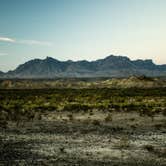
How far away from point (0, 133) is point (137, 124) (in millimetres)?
10613

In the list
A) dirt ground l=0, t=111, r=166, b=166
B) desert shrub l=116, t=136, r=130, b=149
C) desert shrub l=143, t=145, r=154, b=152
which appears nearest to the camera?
dirt ground l=0, t=111, r=166, b=166

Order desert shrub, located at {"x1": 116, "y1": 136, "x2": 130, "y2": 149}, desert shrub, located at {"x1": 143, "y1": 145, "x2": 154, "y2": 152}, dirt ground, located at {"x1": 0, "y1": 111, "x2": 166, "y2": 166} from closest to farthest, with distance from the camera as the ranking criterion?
dirt ground, located at {"x1": 0, "y1": 111, "x2": 166, "y2": 166} < desert shrub, located at {"x1": 143, "y1": 145, "x2": 154, "y2": 152} < desert shrub, located at {"x1": 116, "y1": 136, "x2": 130, "y2": 149}

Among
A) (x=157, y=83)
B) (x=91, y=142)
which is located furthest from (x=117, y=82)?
(x=91, y=142)

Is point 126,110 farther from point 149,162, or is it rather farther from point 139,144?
point 149,162

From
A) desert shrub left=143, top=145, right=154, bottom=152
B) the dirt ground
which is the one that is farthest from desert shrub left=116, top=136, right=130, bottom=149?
desert shrub left=143, top=145, right=154, bottom=152

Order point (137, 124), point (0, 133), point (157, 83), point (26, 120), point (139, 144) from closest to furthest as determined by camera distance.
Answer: point (139, 144) → point (0, 133) → point (137, 124) → point (26, 120) → point (157, 83)

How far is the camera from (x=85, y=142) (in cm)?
2162

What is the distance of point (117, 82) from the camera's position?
15162 centimetres

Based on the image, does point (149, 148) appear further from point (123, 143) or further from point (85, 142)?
point (85, 142)

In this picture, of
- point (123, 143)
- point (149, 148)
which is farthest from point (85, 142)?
point (149, 148)

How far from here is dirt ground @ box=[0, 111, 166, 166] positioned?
668 inches

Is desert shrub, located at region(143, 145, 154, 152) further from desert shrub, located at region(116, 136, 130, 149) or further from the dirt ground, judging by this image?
desert shrub, located at region(116, 136, 130, 149)

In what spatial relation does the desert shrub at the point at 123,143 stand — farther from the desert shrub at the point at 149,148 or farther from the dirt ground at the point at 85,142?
the desert shrub at the point at 149,148

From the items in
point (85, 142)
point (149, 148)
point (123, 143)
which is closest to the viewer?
point (149, 148)
